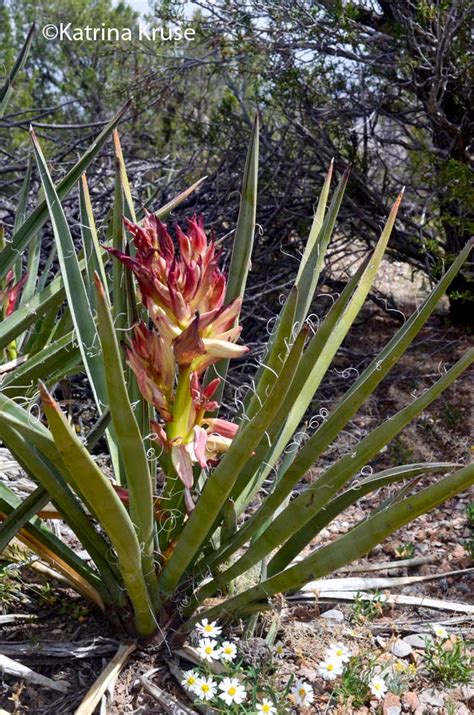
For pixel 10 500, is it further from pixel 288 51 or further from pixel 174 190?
pixel 288 51

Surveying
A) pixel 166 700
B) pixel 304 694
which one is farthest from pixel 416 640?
pixel 166 700

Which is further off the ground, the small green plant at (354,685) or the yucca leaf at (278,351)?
the yucca leaf at (278,351)

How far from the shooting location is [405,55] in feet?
10.9

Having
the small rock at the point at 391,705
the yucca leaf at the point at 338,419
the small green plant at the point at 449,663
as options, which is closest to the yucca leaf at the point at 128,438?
the yucca leaf at the point at 338,419

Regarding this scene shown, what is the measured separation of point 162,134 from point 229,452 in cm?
599

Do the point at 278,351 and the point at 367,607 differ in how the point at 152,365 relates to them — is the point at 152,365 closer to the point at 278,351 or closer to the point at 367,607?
the point at 278,351

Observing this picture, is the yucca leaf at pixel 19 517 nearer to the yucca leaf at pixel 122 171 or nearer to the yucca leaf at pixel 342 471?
the yucca leaf at pixel 342 471

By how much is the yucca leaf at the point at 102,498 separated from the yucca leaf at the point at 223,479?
79 millimetres

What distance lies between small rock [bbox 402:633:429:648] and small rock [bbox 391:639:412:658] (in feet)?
0.05

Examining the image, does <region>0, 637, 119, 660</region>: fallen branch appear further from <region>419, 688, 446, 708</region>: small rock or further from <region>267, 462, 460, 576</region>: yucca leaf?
<region>419, 688, 446, 708</region>: small rock

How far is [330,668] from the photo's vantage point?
4.42 feet

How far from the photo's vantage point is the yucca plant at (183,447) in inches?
42.7

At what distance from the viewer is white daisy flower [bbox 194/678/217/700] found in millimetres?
1235

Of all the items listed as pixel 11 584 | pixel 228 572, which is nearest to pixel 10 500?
pixel 11 584
